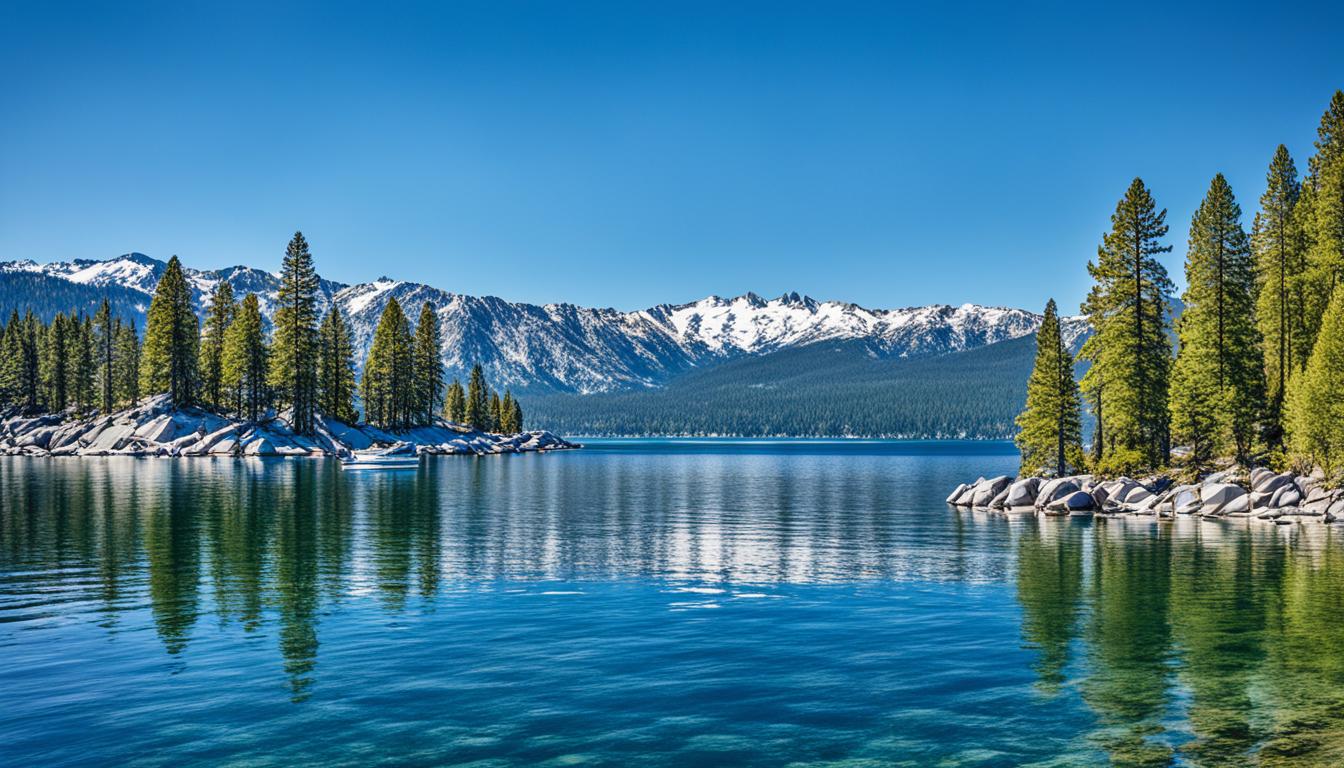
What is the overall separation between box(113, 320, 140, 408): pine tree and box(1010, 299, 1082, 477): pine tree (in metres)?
133

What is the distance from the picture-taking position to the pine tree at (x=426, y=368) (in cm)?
15662

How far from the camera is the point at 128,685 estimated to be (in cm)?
1862

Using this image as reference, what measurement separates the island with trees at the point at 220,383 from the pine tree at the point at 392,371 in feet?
0.76

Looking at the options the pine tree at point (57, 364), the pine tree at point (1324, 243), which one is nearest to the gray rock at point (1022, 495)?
the pine tree at point (1324, 243)

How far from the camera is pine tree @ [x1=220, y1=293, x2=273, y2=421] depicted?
424 ft

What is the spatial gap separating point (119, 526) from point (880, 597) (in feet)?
120

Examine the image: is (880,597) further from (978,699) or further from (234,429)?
(234,429)

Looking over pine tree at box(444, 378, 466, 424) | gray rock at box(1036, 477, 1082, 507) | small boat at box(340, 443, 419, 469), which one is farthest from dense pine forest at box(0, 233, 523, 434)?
gray rock at box(1036, 477, 1082, 507)

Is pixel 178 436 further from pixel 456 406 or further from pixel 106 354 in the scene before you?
pixel 456 406

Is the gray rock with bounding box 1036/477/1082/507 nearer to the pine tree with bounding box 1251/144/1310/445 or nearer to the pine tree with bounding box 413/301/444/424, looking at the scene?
the pine tree with bounding box 1251/144/1310/445

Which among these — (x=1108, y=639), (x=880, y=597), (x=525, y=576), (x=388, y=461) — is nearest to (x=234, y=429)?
(x=388, y=461)

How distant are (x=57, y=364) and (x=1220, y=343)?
161132mm

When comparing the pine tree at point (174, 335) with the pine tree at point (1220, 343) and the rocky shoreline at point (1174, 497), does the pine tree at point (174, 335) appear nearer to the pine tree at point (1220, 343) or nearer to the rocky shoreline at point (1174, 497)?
the rocky shoreline at point (1174, 497)

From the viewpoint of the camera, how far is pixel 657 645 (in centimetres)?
2288
